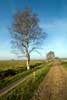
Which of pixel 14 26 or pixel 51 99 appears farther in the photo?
pixel 14 26

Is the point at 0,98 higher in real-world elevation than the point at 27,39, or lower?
lower

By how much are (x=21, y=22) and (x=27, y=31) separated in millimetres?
2395

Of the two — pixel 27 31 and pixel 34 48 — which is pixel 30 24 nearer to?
pixel 27 31

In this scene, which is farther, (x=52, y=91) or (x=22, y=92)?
(x=52, y=91)

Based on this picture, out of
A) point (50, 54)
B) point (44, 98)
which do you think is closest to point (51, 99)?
point (44, 98)

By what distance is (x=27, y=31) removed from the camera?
37.8m

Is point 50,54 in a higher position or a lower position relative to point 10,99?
higher

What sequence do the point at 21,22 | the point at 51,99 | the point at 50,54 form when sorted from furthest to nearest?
the point at 50,54 < the point at 21,22 < the point at 51,99

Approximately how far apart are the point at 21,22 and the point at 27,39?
4050 mm

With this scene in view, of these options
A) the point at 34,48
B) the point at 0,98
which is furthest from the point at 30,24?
the point at 0,98

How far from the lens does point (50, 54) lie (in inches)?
6973

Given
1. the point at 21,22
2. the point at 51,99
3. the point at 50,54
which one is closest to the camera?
the point at 51,99

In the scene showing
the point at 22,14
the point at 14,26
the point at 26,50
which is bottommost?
the point at 26,50

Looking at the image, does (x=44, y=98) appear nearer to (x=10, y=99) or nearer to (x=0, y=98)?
(x=10, y=99)
